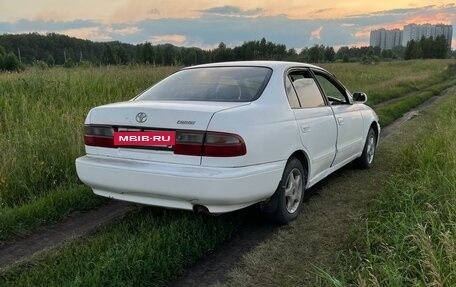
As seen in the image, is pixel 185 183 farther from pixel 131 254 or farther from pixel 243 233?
pixel 243 233

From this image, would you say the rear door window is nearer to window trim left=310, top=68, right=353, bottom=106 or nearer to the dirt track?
window trim left=310, top=68, right=353, bottom=106

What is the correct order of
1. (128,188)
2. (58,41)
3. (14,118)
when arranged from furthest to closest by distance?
(58,41), (14,118), (128,188)

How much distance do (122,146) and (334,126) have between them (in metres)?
A: 2.51

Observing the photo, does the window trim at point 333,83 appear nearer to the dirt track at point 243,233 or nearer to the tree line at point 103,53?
the dirt track at point 243,233

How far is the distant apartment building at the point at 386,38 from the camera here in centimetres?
12800

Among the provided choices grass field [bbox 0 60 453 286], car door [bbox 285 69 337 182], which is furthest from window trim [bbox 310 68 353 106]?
grass field [bbox 0 60 453 286]

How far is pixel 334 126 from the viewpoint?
16.0ft

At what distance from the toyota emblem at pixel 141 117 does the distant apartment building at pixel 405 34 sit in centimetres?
12579

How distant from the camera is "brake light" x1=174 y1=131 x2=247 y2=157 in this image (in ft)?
10.6

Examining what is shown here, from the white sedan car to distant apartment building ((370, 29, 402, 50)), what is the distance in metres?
134

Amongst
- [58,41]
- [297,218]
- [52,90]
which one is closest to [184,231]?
[297,218]

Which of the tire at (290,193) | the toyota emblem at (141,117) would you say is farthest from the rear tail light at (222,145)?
the tire at (290,193)

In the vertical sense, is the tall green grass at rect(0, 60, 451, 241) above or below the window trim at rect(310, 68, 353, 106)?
below

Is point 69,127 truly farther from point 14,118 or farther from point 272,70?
point 272,70
